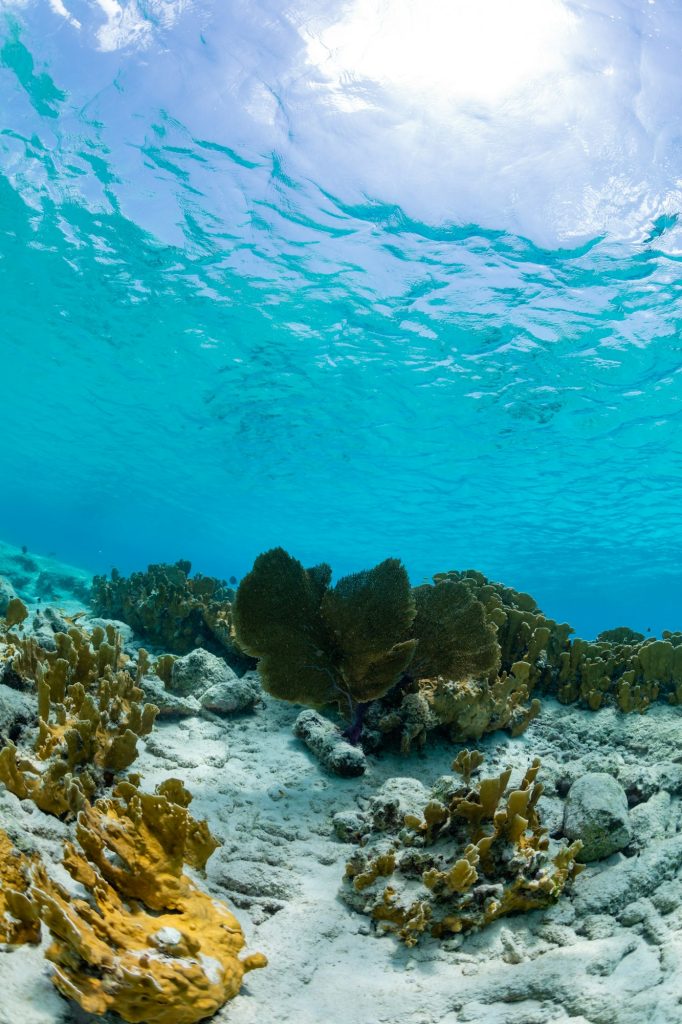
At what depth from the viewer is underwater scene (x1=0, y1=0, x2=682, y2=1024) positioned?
2.64 m

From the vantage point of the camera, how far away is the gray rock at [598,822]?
11.4 feet

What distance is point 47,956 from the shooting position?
191 centimetres

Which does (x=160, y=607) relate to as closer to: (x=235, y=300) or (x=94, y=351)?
(x=235, y=300)

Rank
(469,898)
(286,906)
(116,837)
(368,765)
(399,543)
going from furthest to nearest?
1. (399,543)
2. (368,765)
3. (286,906)
4. (469,898)
5. (116,837)

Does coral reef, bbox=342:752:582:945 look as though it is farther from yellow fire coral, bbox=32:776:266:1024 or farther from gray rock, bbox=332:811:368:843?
yellow fire coral, bbox=32:776:266:1024

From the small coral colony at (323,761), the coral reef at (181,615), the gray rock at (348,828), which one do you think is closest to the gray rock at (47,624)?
the coral reef at (181,615)

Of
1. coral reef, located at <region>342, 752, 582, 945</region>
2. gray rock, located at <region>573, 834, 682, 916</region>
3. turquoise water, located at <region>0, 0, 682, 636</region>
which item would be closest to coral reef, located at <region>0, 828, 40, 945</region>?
coral reef, located at <region>342, 752, 582, 945</region>

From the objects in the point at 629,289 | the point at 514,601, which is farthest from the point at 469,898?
the point at 629,289

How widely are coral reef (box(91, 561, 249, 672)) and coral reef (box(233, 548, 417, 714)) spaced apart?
2.01 metres

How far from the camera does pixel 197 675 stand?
614cm

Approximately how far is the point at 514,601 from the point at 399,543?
47036 mm

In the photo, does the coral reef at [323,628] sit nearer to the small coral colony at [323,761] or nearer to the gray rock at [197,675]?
the small coral colony at [323,761]

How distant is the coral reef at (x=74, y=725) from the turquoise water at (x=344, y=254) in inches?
474

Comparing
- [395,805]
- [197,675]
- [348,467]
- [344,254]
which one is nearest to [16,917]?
[395,805]
